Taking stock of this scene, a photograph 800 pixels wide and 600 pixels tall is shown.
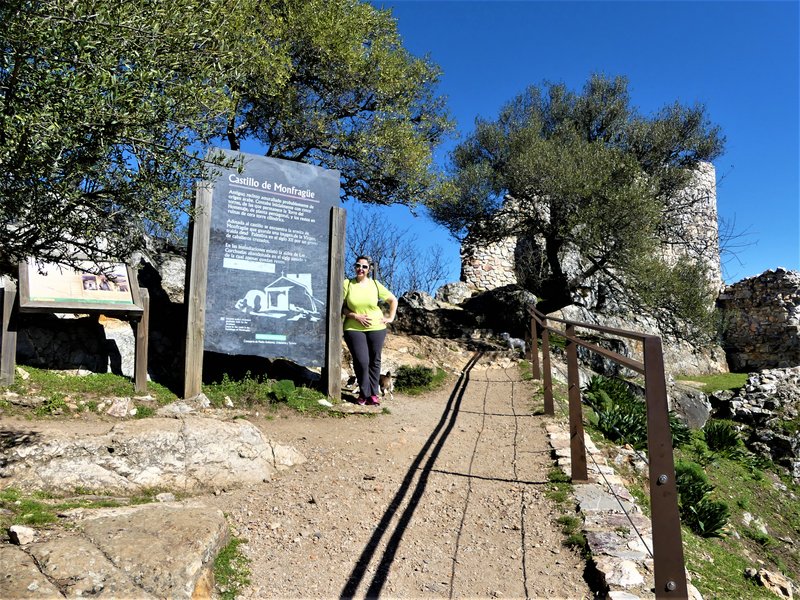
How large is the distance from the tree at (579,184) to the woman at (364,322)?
15.6 feet

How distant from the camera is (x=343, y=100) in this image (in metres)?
10.3

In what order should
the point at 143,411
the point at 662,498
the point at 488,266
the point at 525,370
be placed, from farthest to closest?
the point at 488,266 → the point at 525,370 → the point at 143,411 → the point at 662,498

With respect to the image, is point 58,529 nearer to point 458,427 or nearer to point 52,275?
point 52,275

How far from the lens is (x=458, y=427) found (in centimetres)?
696

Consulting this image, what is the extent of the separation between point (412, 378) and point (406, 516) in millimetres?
5284

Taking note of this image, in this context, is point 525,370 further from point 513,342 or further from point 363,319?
point 363,319

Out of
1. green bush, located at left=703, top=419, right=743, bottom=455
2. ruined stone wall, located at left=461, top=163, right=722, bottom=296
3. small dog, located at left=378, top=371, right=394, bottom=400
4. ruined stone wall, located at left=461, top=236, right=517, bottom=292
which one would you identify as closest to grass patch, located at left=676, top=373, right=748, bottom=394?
ruined stone wall, located at left=461, top=163, right=722, bottom=296

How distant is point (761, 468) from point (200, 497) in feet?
33.1

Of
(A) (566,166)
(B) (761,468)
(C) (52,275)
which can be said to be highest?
(A) (566,166)

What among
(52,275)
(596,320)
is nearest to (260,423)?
→ (52,275)

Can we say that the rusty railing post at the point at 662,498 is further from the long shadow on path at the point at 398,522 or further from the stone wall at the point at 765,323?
the stone wall at the point at 765,323

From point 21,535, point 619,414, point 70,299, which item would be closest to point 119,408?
point 70,299

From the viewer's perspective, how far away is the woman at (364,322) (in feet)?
24.5

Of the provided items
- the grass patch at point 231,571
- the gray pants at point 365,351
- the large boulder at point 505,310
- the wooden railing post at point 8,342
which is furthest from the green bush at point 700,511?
the large boulder at point 505,310
